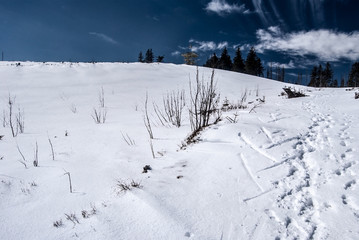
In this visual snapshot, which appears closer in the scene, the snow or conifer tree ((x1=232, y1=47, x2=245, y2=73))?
the snow

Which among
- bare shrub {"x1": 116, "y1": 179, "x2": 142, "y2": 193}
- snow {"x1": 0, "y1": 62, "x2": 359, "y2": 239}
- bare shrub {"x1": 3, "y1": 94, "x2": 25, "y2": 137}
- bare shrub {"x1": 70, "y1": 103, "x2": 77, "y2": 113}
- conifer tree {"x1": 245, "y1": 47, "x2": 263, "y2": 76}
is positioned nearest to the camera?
snow {"x1": 0, "y1": 62, "x2": 359, "y2": 239}

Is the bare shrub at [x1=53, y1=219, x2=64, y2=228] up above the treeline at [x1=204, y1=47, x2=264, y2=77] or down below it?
below

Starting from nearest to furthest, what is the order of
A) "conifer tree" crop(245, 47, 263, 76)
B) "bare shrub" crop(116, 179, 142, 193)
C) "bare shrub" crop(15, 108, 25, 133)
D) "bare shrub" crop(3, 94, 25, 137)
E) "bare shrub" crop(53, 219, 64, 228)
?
"bare shrub" crop(53, 219, 64, 228) < "bare shrub" crop(116, 179, 142, 193) < "bare shrub" crop(3, 94, 25, 137) < "bare shrub" crop(15, 108, 25, 133) < "conifer tree" crop(245, 47, 263, 76)

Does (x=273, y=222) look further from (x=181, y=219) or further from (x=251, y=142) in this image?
(x=251, y=142)

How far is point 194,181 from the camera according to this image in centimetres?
240

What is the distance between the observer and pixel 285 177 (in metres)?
2.37

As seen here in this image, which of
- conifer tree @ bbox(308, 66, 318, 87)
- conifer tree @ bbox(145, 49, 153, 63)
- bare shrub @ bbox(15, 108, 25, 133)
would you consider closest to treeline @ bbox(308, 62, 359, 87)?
conifer tree @ bbox(308, 66, 318, 87)

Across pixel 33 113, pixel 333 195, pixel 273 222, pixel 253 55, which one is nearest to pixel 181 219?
pixel 273 222

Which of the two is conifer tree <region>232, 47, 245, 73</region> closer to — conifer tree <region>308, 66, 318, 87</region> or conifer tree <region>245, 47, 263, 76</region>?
conifer tree <region>245, 47, 263, 76</region>

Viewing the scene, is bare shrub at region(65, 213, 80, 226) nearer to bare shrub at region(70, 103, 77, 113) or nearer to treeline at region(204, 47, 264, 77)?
bare shrub at region(70, 103, 77, 113)

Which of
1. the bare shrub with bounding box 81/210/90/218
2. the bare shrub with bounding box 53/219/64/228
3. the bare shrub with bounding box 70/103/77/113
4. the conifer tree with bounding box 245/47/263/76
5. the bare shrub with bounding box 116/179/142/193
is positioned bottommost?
the bare shrub with bounding box 53/219/64/228

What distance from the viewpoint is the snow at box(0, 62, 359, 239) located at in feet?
5.70

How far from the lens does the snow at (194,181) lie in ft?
5.70

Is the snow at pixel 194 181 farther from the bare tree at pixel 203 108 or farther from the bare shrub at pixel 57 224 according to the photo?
the bare tree at pixel 203 108
